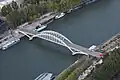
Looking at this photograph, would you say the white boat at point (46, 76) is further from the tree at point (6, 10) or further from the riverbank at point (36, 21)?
the tree at point (6, 10)

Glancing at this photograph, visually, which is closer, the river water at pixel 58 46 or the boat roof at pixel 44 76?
the boat roof at pixel 44 76

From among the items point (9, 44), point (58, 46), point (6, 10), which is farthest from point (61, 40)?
point (6, 10)

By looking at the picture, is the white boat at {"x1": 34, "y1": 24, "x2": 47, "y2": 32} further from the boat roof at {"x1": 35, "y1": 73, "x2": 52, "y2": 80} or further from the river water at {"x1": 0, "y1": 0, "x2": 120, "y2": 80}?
the boat roof at {"x1": 35, "y1": 73, "x2": 52, "y2": 80}

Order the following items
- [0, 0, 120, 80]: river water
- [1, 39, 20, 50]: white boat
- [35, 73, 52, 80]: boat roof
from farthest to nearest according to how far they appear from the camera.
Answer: [1, 39, 20, 50]: white boat < [0, 0, 120, 80]: river water < [35, 73, 52, 80]: boat roof

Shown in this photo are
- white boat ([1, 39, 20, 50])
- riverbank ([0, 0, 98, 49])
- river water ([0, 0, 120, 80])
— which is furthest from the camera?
riverbank ([0, 0, 98, 49])

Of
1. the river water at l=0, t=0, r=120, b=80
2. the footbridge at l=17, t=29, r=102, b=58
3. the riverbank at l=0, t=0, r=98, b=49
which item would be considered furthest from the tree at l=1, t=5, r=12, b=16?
the river water at l=0, t=0, r=120, b=80

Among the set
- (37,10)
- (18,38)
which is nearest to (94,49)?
(18,38)

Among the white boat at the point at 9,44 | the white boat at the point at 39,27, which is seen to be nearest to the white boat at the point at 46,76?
the white boat at the point at 9,44

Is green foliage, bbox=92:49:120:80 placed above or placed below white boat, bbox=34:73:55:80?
above
